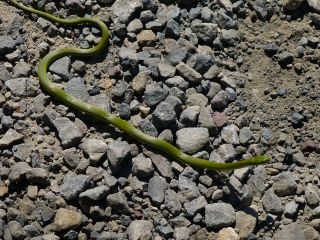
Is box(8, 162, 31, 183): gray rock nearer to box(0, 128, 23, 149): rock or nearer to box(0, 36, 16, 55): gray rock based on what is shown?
box(0, 128, 23, 149): rock

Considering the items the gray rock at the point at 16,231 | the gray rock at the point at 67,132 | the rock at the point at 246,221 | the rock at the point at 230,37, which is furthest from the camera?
the rock at the point at 230,37

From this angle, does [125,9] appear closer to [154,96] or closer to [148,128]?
[154,96]

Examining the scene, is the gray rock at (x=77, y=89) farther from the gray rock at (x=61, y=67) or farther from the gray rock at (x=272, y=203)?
the gray rock at (x=272, y=203)

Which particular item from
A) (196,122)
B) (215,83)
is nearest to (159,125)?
(196,122)

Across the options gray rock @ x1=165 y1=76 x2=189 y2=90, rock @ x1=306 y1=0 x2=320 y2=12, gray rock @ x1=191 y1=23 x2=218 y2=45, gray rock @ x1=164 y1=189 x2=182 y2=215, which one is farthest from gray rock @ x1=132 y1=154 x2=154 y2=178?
rock @ x1=306 y1=0 x2=320 y2=12

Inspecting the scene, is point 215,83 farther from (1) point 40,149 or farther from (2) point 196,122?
(1) point 40,149

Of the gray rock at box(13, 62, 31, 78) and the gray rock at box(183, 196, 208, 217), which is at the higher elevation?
the gray rock at box(13, 62, 31, 78)

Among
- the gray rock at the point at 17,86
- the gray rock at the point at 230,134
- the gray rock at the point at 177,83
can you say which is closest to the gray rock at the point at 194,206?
the gray rock at the point at 230,134
